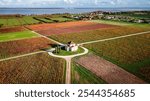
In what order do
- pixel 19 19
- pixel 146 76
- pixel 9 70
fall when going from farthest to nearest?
pixel 19 19 → pixel 9 70 → pixel 146 76

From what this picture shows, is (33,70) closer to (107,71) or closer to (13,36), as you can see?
(107,71)

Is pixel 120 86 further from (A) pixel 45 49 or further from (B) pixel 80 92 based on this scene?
(A) pixel 45 49

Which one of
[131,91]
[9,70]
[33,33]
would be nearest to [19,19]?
[33,33]

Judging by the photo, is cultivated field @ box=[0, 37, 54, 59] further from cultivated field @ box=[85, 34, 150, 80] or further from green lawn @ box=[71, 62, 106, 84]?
green lawn @ box=[71, 62, 106, 84]

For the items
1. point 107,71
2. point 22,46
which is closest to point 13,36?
point 22,46

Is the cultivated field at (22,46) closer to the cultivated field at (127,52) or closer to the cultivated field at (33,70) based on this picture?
the cultivated field at (33,70)

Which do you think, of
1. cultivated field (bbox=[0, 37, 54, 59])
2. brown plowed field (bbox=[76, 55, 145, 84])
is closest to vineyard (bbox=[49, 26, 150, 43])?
cultivated field (bbox=[0, 37, 54, 59])
